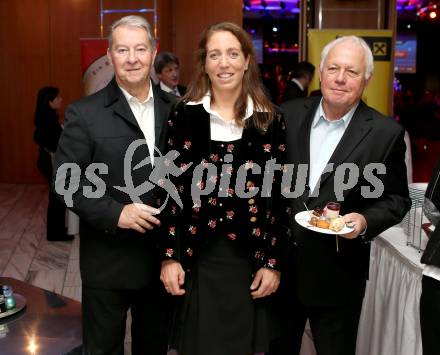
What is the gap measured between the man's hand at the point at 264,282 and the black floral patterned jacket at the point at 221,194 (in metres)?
0.02

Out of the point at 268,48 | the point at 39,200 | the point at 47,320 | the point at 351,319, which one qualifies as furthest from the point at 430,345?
the point at 268,48

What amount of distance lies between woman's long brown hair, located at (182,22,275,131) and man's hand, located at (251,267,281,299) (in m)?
0.46

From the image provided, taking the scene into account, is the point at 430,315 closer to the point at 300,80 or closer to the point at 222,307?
the point at 222,307

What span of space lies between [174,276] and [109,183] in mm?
396

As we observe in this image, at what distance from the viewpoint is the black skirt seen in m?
1.81

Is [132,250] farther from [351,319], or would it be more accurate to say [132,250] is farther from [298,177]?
[351,319]

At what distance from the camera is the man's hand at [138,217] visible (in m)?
1.82

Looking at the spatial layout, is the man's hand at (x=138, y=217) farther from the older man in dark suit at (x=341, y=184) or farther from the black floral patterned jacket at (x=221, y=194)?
the older man in dark suit at (x=341, y=184)

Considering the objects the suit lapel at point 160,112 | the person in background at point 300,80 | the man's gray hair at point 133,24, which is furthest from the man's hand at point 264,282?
the person in background at point 300,80

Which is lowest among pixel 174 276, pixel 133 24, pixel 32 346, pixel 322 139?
pixel 32 346

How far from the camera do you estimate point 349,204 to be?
1882 millimetres

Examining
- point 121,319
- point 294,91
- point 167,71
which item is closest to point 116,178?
point 121,319

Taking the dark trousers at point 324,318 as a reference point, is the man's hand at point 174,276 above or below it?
above

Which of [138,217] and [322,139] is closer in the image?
[138,217]
